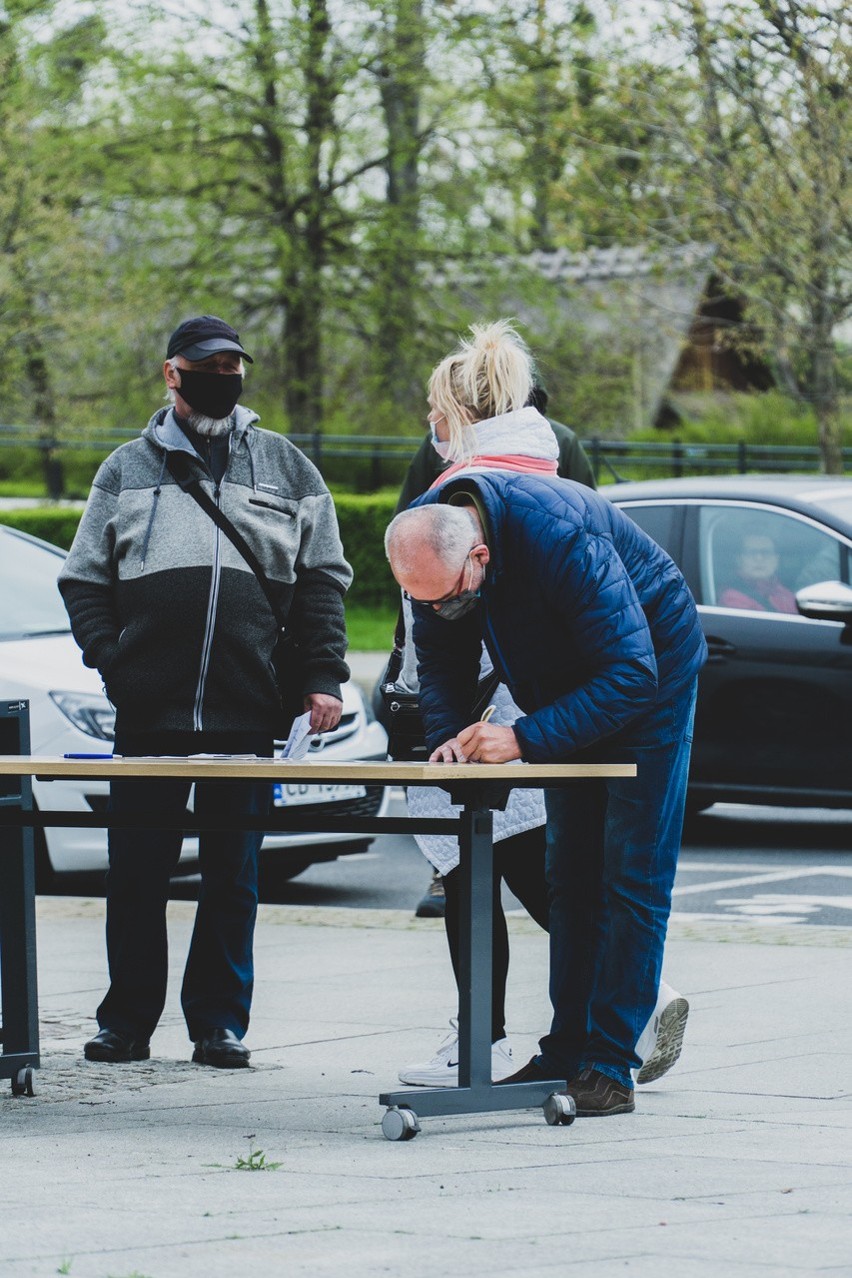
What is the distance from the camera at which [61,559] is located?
33.1 ft

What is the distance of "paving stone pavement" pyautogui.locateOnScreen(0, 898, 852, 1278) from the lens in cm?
379

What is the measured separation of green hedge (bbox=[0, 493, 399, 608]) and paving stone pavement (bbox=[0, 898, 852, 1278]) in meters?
18.3

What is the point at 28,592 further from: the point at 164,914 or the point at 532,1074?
the point at 532,1074

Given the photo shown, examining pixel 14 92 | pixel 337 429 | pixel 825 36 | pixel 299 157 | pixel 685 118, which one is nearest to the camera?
pixel 825 36

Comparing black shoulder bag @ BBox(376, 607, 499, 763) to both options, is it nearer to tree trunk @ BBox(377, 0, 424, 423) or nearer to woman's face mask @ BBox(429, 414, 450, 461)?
woman's face mask @ BBox(429, 414, 450, 461)

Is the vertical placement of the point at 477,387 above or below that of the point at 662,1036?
above

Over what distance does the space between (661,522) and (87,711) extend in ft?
10.2

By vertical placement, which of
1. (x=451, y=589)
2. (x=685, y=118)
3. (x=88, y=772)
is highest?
(x=685, y=118)

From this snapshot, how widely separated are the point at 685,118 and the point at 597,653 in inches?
581

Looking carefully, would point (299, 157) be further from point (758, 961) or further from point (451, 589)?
point (451, 589)

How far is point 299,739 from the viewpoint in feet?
18.4

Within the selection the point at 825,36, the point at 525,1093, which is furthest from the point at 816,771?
the point at 825,36

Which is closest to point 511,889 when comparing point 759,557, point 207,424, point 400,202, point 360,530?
point 207,424

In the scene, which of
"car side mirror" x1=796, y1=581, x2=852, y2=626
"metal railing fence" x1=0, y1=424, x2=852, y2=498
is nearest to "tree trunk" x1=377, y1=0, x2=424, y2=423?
"metal railing fence" x1=0, y1=424, x2=852, y2=498
